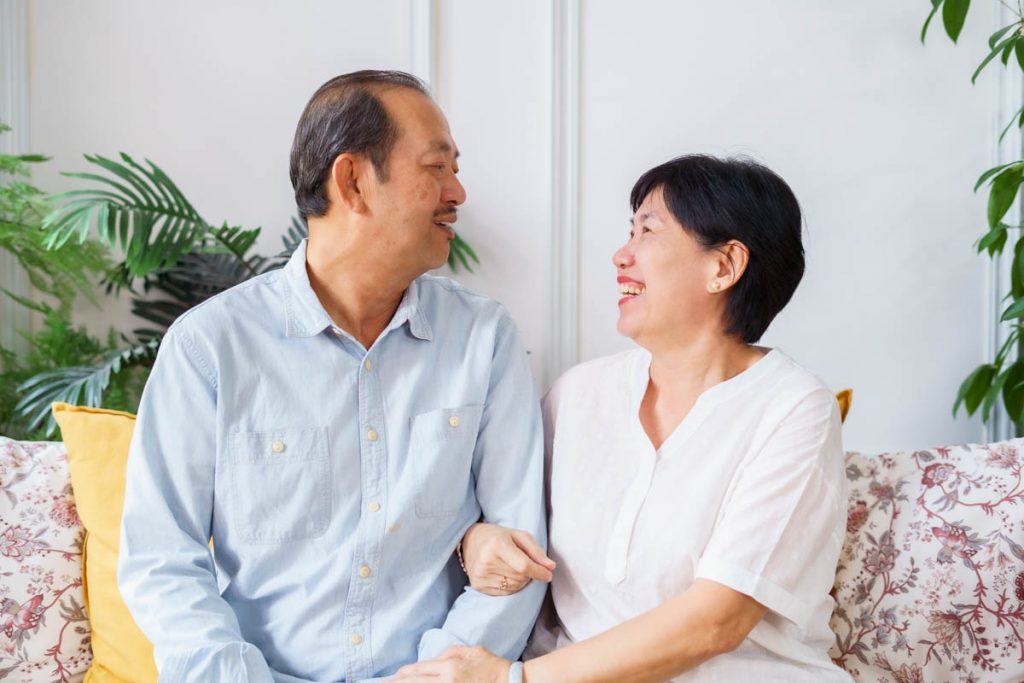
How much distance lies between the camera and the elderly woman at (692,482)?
130cm

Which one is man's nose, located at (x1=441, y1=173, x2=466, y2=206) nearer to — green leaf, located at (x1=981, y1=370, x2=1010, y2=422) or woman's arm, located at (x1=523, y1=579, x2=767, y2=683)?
woman's arm, located at (x1=523, y1=579, x2=767, y2=683)

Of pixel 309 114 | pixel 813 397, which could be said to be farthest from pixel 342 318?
pixel 813 397

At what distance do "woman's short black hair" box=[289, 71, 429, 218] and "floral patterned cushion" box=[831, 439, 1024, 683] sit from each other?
1.04 m

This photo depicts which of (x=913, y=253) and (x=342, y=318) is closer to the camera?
(x=342, y=318)

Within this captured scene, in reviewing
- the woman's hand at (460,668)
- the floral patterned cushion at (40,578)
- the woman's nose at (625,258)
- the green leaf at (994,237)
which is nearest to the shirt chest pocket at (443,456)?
the woman's hand at (460,668)

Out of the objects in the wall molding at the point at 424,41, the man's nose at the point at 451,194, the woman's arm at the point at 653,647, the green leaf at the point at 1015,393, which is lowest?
the woman's arm at the point at 653,647

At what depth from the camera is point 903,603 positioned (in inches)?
61.4

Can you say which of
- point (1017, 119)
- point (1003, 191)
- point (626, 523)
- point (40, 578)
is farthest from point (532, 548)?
point (1017, 119)

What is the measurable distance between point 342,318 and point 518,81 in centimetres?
106

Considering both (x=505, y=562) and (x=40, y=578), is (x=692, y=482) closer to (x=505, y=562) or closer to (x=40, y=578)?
(x=505, y=562)

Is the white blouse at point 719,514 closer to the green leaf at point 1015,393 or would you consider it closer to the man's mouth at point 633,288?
the man's mouth at point 633,288

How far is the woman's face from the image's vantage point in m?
1.47

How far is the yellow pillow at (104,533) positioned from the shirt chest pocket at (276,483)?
33cm

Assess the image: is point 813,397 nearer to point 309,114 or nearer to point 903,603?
point 903,603
